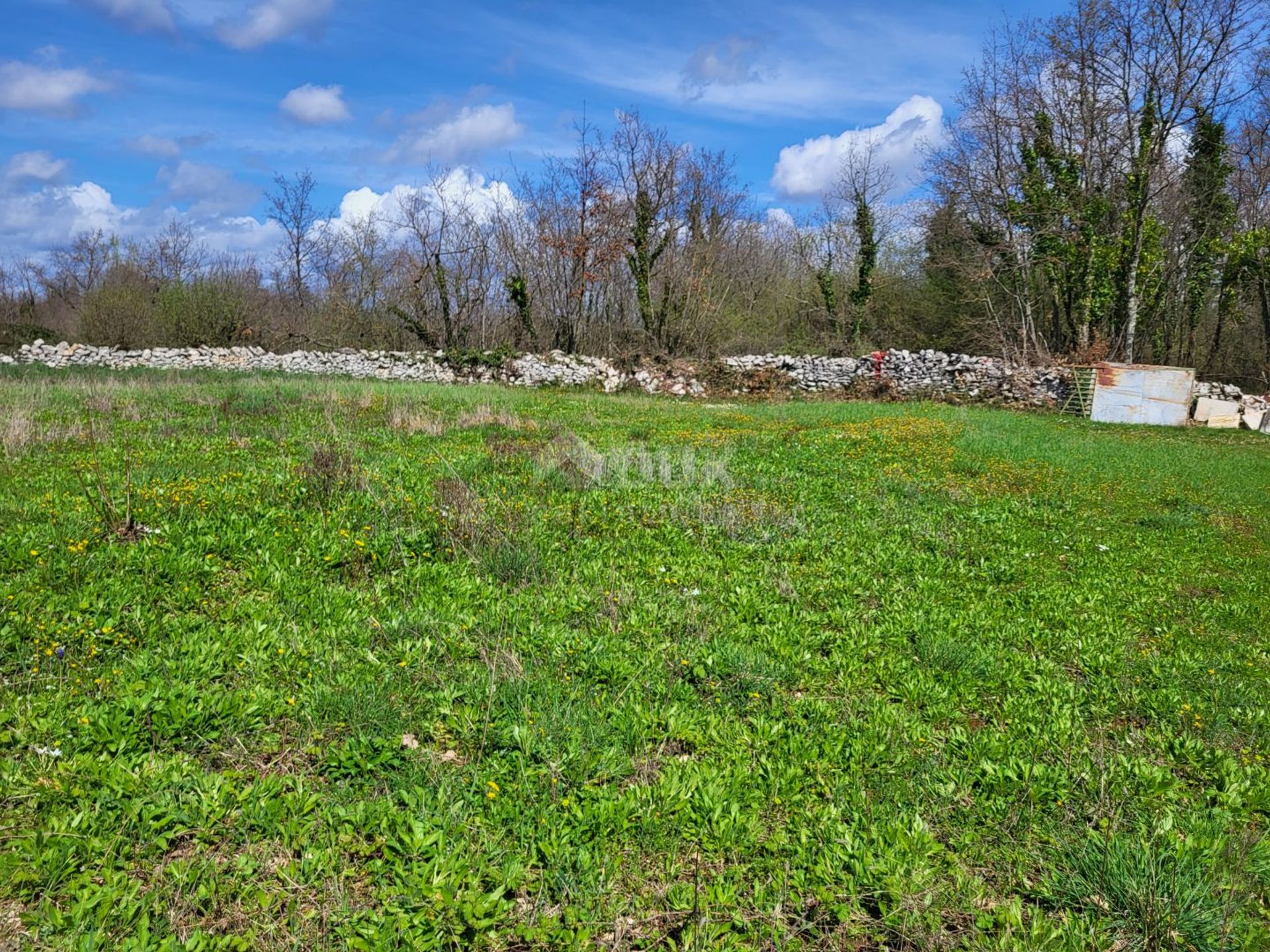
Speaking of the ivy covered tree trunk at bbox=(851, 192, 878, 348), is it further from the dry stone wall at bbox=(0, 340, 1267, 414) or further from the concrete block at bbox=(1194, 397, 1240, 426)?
the concrete block at bbox=(1194, 397, 1240, 426)

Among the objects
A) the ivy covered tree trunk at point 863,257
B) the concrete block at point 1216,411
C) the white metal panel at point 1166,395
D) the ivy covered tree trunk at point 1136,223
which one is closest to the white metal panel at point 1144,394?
the white metal panel at point 1166,395

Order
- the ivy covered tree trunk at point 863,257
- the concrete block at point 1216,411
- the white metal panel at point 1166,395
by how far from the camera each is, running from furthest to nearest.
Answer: the ivy covered tree trunk at point 863,257 → the concrete block at point 1216,411 → the white metal panel at point 1166,395

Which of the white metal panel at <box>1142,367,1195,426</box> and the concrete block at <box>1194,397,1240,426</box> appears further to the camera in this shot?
the concrete block at <box>1194,397,1240,426</box>

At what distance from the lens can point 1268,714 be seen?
4324 mm

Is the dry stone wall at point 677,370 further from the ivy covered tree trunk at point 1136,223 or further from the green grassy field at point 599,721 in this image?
the green grassy field at point 599,721

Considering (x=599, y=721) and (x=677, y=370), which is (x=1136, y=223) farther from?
(x=599, y=721)

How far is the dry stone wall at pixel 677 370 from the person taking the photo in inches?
1004

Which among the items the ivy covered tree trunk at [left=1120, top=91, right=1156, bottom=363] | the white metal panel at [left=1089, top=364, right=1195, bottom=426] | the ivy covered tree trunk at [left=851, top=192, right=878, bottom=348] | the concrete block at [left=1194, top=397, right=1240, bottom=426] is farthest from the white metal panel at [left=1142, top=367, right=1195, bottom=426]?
the ivy covered tree trunk at [left=851, top=192, right=878, bottom=348]

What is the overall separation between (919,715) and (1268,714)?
2234mm

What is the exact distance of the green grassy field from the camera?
2648 mm

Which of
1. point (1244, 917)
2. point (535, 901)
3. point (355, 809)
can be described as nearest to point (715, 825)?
point (535, 901)

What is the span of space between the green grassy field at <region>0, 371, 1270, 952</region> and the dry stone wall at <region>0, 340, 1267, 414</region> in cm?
1916

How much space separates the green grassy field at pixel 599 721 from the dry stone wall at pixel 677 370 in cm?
1916

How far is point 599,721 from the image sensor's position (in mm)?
3717
